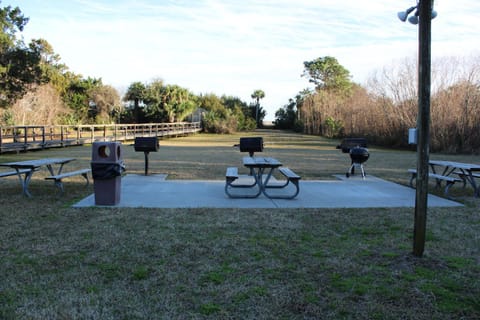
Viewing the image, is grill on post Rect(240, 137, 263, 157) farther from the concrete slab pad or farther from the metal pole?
the metal pole

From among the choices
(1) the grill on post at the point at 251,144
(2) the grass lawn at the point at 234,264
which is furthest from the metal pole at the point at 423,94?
(1) the grill on post at the point at 251,144

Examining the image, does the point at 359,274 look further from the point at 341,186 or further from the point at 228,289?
the point at 341,186

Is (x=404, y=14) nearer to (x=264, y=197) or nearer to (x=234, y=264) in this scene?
(x=234, y=264)

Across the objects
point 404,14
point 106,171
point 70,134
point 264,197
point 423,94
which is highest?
point 404,14

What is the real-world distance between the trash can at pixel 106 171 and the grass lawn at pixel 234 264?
0.37m

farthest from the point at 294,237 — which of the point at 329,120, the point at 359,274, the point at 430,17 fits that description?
the point at 329,120

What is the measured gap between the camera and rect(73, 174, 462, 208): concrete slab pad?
20.9 feet

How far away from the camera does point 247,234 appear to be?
15.4 feet

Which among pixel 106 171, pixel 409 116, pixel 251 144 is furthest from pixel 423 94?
pixel 409 116

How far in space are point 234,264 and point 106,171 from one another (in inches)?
124

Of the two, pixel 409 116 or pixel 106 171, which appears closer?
pixel 106 171

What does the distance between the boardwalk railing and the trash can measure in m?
11.9

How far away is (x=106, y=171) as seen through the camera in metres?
6.09

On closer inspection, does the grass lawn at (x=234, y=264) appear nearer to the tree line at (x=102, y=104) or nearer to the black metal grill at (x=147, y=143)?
the black metal grill at (x=147, y=143)
